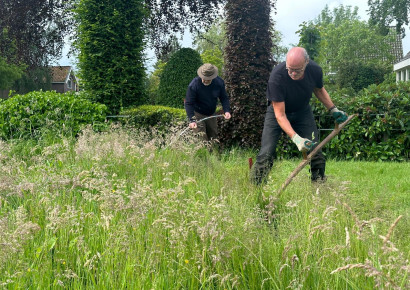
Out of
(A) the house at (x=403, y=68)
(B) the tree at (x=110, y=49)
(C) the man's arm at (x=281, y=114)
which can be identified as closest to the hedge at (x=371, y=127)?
(B) the tree at (x=110, y=49)

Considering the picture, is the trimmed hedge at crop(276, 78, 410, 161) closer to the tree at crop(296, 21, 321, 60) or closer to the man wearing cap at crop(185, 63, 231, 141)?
the man wearing cap at crop(185, 63, 231, 141)

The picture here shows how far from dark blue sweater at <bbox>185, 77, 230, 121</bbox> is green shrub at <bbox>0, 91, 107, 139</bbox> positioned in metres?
2.48

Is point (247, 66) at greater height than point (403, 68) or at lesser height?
lesser

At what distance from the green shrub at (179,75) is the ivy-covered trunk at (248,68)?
5780 mm

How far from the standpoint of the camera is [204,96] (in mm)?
6719

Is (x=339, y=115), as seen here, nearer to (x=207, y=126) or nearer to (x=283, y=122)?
(x=283, y=122)

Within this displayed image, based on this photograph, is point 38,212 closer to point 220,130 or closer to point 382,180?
point 382,180

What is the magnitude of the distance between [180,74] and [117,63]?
16.0 ft

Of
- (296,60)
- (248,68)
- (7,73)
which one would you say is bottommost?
(296,60)

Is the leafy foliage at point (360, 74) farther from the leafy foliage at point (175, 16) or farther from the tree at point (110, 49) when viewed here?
the tree at point (110, 49)

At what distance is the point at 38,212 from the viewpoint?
331cm

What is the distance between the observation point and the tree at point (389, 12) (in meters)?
24.3

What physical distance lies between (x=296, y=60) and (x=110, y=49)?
6.61 metres

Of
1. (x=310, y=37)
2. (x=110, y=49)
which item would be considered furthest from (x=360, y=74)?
(x=110, y=49)
